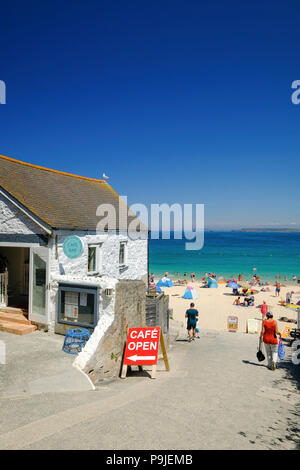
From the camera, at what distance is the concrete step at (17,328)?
35.2ft

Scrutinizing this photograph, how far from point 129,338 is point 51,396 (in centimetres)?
356

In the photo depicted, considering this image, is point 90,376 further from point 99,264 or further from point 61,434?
point 99,264

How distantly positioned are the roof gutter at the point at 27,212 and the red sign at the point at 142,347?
458cm

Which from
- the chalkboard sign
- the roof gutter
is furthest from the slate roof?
the chalkboard sign

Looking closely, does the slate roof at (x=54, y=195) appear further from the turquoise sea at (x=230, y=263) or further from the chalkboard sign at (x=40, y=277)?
the turquoise sea at (x=230, y=263)

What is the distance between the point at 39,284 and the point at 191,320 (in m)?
7.53

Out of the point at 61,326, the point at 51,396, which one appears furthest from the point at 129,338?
the point at 51,396

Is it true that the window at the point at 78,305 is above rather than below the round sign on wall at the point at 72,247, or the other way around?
below

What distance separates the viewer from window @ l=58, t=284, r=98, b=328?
9883 mm

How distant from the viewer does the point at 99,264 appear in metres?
15.0

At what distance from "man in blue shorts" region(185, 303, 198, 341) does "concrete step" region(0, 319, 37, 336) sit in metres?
6.80

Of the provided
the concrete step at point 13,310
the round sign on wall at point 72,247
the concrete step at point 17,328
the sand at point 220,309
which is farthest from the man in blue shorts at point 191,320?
the concrete step at point 13,310
